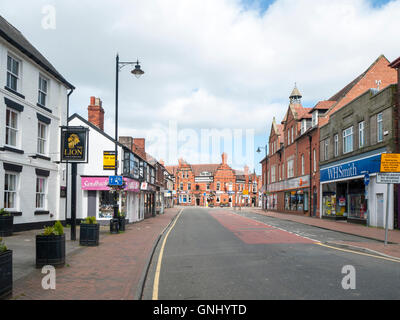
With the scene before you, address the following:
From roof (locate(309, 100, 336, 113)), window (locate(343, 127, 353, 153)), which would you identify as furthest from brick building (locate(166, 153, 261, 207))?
window (locate(343, 127, 353, 153))

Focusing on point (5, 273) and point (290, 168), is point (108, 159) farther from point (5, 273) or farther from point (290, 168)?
point (290, 168)

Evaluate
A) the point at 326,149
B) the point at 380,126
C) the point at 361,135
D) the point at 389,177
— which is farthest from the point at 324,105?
the point at 389,177

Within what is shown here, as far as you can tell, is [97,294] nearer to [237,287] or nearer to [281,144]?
[237,287]

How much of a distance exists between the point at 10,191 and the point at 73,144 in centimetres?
504

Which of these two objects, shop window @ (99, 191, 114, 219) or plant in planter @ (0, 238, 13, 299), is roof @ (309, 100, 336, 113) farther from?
plant in planter @ (0, 238, 13, 299)

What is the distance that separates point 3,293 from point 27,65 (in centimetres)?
1517

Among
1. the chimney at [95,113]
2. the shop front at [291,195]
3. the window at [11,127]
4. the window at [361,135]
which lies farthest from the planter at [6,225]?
the shop front at [291,195]

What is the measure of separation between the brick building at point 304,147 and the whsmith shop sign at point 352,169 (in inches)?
124

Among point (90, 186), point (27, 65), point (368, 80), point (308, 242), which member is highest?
point (368, 80)

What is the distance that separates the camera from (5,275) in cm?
658

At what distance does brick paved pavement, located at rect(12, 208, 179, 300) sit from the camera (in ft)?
23.2

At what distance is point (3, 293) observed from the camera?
6.51m
